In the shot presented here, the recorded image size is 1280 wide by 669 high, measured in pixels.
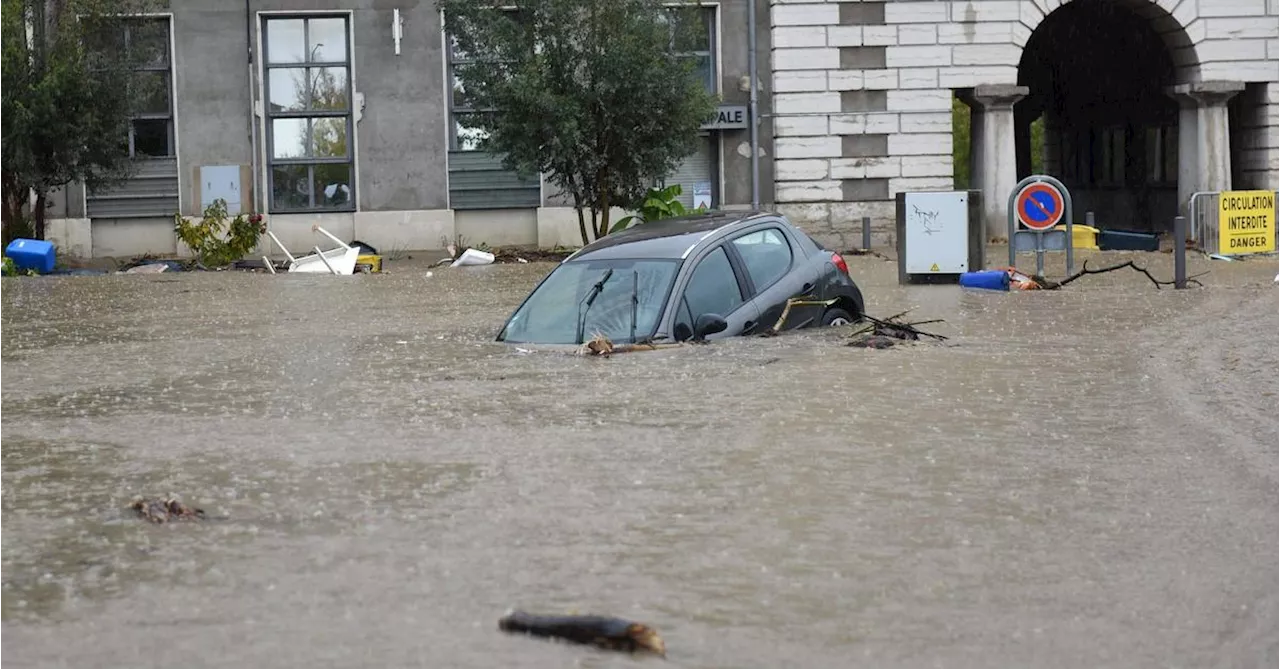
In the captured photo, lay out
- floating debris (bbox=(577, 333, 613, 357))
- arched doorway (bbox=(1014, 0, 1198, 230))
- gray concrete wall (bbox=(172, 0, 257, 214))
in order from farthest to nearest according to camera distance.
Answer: arched doorway (bbox=(1014, 0, 1198, 230)) < gray concrete wall (bbox=(172, 0, 257, 214)) < floating debris (bbox=(577, 333, 613, 357))

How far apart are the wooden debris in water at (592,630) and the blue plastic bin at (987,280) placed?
52.6ft

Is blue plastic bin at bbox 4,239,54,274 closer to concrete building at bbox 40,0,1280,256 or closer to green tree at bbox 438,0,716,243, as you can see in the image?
concrete building at bbox 40,0,1280,256

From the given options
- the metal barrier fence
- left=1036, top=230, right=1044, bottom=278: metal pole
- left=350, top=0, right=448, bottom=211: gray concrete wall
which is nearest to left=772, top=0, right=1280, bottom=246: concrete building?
the metal barrier fence

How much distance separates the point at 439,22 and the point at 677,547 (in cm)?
2747

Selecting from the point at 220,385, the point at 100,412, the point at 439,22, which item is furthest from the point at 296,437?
the point at 439,22

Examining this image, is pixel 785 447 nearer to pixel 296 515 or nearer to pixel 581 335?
pixel 296 515

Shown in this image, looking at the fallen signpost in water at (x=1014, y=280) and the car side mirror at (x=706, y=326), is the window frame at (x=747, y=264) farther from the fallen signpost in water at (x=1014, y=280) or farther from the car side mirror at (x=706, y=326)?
the fallen signpost in water at (x=1014, y=280)

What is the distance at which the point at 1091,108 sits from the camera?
4466 cm

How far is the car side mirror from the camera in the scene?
13.5m

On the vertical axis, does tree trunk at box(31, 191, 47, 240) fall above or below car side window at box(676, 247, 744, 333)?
above

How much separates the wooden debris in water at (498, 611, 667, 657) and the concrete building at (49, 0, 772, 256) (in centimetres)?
2820

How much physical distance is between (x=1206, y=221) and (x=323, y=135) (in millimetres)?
15386

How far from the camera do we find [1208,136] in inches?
1369

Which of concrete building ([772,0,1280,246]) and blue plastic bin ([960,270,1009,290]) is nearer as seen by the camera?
blue plastic bin ([960,270,1009,290])
